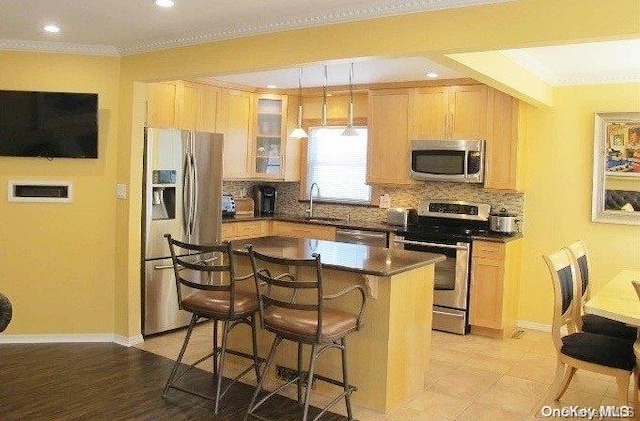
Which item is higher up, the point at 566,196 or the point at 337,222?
the point at 566,196

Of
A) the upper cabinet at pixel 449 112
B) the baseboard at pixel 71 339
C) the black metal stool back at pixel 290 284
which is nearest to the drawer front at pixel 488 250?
the upper cabinet at pixel 449 112

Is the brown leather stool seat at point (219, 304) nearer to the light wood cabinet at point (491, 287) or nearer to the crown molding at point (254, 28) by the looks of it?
the crown molding at point (254, 28)

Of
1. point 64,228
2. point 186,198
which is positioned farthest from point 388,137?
point 64,228

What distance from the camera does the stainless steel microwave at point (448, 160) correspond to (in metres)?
5.47

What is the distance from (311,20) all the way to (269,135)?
319 centimetres

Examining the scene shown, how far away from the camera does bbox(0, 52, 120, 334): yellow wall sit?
15.0ft

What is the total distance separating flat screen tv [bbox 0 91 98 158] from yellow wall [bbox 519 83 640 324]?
4.06 meters

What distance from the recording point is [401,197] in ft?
20.4

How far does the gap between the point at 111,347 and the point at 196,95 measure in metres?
2.61

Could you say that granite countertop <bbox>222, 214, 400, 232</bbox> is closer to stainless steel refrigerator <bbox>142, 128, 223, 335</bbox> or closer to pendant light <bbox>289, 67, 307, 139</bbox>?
stainless steel refrigerator <bbox>142, 128, 223, 335</bbox>

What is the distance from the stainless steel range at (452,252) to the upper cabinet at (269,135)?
186cm

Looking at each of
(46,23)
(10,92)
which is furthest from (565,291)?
(10,92)

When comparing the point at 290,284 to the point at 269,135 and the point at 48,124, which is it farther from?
the point at 269,135

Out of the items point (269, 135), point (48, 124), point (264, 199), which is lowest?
point (264, 199)
